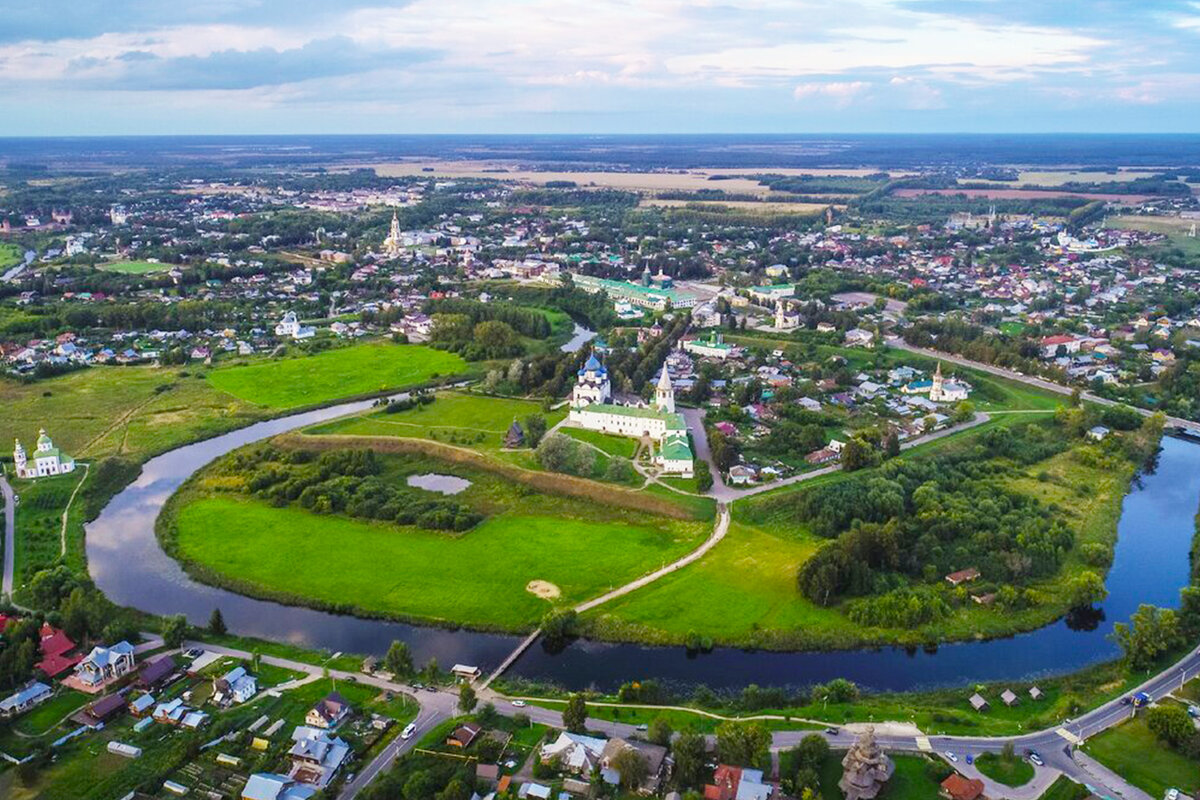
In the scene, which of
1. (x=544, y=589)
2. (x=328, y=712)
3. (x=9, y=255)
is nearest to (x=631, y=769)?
(x=328, y=712)

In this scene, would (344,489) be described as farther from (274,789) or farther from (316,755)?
(274,789)

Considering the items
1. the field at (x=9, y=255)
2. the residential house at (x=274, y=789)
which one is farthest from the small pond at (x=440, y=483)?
the field at (x=9, y=255)

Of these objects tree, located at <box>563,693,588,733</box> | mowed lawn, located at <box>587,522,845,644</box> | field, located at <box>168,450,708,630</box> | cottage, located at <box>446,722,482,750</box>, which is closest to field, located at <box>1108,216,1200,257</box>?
mowed lawn, located at <box>587,522,845,644</box>

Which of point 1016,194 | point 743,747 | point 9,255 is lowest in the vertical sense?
point 743,747

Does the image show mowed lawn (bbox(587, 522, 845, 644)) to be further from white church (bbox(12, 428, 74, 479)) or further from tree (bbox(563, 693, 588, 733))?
white church (bbox(12, 428, 74, 479))

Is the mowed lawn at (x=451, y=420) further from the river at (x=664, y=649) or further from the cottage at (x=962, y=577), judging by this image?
the cottage at (x=962, y=577)

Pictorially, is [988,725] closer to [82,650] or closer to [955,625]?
[955,625]

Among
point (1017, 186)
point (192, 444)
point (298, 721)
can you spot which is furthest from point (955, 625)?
point (1017, 186)
